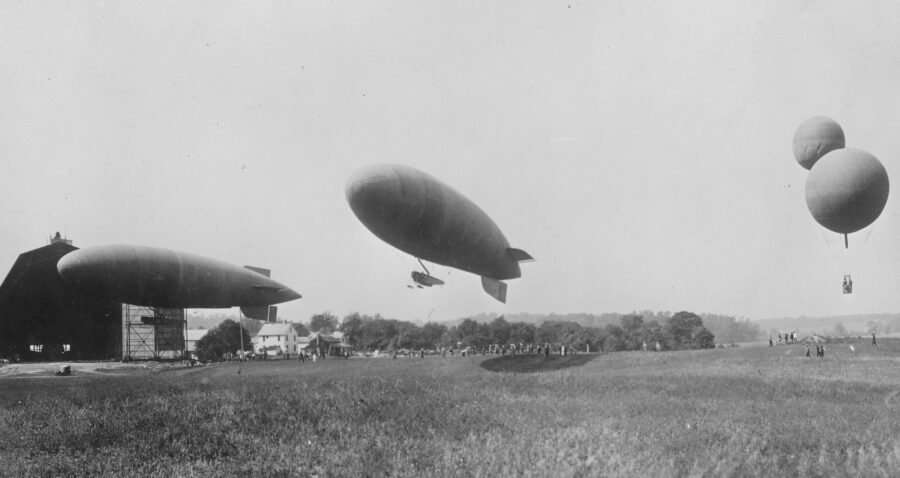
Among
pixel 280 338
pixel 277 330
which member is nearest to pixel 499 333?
pixel 280 338

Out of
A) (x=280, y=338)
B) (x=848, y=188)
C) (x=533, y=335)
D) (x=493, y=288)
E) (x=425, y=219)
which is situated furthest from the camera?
(x=280, y=338)

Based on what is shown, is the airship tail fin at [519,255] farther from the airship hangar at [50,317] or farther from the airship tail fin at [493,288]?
the airship hangar at [50,317]

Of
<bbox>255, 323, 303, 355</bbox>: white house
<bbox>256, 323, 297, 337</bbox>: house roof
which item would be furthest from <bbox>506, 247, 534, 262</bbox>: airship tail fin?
<bbox>256, 323, 297, 337</bbox>: house roof

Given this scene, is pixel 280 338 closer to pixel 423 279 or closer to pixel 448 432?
pixel 423 279

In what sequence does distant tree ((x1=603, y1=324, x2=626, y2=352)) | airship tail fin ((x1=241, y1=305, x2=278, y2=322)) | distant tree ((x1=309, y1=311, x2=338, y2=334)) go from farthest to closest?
distant tree ((x1=309, y1=311, x2=338, y2=334)), distant tree ((x1=603, y1=324, x2=626, y2=352)), airship tail fin ((x1=241, y1=305, x2=278, y2=322))

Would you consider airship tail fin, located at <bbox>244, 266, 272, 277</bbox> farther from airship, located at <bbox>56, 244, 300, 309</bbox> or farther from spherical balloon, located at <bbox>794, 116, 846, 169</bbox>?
spherical balloon, located at <bbox>794, 116, 846, 169</bbox>
